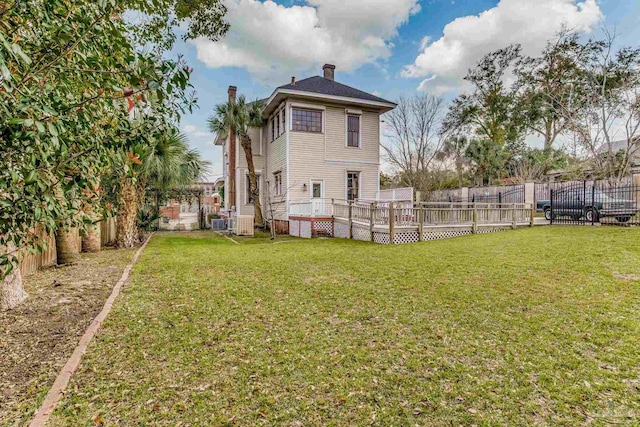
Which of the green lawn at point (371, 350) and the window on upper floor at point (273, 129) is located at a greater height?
the window on upper floor at point (273, 129)

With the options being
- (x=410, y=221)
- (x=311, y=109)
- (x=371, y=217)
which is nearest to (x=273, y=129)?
(x=311, y=109)

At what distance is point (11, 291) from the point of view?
436cm

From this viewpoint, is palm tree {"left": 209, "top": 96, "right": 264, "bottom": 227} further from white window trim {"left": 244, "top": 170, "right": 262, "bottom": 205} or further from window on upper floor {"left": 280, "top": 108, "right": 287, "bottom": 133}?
white window trim {"left": 244, "top": 170, "right": 262, "bottom": 205}

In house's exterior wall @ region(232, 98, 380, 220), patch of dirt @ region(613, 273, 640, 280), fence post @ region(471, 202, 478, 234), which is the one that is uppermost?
house's exterior wall @ region(232, 98, 380, 220)

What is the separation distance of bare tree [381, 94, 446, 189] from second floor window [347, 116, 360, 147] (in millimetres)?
7794

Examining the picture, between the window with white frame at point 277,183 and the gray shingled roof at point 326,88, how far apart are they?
422cm

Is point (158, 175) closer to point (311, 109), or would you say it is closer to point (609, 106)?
point (311, 109)

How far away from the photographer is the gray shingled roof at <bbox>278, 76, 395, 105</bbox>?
50.4 feet

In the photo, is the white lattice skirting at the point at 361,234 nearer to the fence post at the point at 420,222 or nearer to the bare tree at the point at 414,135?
the fence post at the point at 420,222

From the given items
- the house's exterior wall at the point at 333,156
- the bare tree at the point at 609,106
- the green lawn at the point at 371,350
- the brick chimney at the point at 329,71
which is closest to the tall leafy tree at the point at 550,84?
the bare tree at the point at 609,106

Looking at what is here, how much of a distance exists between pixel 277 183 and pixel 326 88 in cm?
533

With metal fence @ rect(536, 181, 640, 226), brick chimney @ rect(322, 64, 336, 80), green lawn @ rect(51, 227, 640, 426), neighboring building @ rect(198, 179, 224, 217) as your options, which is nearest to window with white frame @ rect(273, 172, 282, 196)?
neighboring building @ rect(198, 179, 224, 217)

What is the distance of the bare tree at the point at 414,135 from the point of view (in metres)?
22.7

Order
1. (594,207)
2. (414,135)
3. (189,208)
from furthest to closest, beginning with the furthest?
(189,208)
(414,135)
(594,207)
